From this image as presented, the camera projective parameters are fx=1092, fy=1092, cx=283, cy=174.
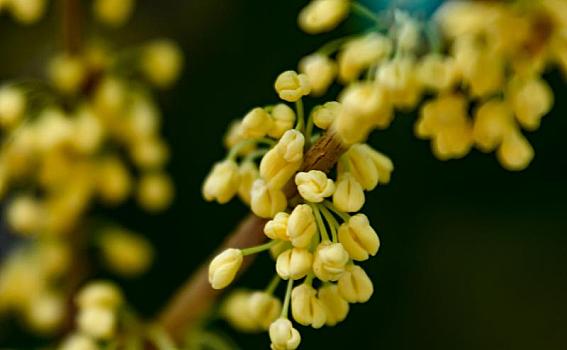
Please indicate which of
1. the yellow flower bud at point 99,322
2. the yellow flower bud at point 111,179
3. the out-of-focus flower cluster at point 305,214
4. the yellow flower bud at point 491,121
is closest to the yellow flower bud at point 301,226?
the out-of-focus flower cluster at point 305,214

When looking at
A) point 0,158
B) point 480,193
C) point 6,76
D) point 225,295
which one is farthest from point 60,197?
point 480,193

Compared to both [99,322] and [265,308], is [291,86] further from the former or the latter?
[99,322]

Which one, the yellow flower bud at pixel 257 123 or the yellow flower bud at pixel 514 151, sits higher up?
the yellow flower bud at pixel 257 123

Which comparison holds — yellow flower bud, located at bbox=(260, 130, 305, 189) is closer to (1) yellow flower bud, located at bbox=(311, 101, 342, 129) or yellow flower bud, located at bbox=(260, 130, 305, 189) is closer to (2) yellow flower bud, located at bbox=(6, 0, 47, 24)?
(1) yellow flower bud, located at bbox=(311, 101, 342, 129)

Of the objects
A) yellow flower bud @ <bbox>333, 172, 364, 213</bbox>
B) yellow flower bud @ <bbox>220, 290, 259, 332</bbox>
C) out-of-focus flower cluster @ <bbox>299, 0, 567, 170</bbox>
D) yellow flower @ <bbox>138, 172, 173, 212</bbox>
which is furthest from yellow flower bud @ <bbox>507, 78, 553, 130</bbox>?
yellow flower @ <bbox>138, 172, 173, 212</bbox>

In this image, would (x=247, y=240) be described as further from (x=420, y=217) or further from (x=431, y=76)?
(x=420, y=217)

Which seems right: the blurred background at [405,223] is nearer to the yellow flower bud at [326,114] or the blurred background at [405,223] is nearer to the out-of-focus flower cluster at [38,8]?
the out-of-focus flower cluster at [38,8]
